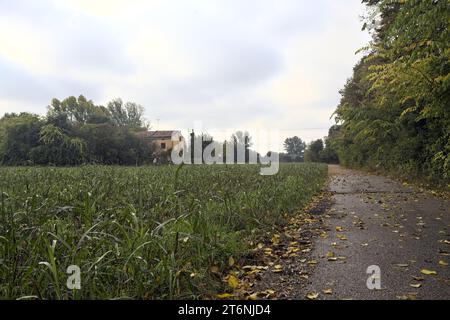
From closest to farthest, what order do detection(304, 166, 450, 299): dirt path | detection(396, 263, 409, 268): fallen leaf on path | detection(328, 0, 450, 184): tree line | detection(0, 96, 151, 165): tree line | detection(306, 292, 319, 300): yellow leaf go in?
detection(306, 292, 319, 300): yellow leaf, detection(304, 166, 450, 299): dirt path, detection(396, 263, 409, 268): fallen leaf on path, detection(328, 0, 450, 184): tree line, detection(0, 96, 151, 165): tree line

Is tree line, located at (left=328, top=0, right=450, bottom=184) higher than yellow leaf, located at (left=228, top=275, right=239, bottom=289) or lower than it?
higher

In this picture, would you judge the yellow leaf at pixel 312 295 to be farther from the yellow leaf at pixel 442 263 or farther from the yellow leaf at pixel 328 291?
the yellow leaf at pixel 442 263

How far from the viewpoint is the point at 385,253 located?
12.4 feet

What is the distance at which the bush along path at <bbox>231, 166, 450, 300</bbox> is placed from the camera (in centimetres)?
280

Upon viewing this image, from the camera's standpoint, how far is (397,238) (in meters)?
4.43

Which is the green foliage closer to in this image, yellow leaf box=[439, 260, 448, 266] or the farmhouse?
the farmhouse

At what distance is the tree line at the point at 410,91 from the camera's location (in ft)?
17.4

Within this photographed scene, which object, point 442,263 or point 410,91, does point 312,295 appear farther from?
point 410,91

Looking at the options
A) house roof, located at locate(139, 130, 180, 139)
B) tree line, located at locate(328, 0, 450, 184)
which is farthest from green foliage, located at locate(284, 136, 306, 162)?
tree line, located at locate(328, 0, 450, 184)

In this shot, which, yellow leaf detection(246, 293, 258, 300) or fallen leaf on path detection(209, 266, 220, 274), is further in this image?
fallen leaf on path detection(209, 266, 220, 274)

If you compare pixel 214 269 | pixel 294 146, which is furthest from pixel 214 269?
pixel 294 146

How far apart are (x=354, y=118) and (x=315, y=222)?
1161cm

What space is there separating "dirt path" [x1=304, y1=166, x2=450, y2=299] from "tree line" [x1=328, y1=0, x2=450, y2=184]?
121 inches
